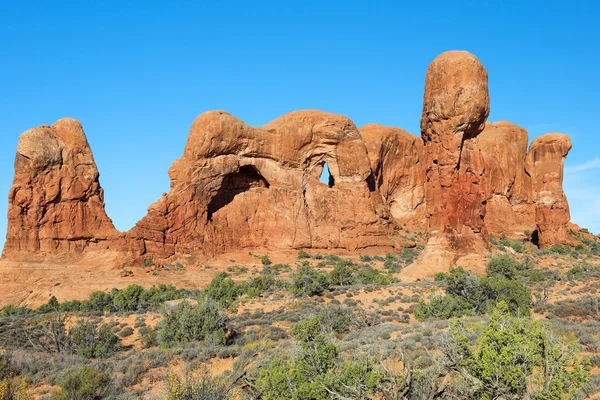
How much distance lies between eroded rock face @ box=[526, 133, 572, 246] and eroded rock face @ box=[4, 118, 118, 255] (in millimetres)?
34843

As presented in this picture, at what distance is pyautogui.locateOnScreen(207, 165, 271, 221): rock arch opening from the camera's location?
139ft

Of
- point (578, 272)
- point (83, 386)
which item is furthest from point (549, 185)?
point (83, 386)

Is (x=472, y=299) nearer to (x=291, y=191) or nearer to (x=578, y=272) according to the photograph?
(x=578, y=272)

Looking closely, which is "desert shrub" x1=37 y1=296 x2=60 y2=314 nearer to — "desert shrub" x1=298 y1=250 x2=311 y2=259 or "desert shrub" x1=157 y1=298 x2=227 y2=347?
"desert shrub" x1=157 y1=298 x2=227 y2=347

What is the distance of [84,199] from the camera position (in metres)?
37.9

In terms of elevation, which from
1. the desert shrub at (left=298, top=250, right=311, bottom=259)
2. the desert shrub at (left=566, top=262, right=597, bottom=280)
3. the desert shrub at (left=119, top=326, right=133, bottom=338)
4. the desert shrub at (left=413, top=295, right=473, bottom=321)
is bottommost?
the desert shrub at (left=119, top=326, right=133, bottom=338)

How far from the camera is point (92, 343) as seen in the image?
16.2 metres

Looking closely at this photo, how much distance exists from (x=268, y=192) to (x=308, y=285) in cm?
1837

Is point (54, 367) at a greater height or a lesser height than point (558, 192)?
lesser

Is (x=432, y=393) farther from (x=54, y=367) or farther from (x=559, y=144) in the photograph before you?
(x=559, y=144)

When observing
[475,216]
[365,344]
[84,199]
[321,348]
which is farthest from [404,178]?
[321,348]

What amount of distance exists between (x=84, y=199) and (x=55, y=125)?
613 cm

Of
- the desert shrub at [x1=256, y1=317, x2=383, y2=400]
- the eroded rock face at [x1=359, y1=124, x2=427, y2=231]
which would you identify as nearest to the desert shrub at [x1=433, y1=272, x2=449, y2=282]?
the desert shrub at [x1=256, y1=317, x2=383, y2=400]

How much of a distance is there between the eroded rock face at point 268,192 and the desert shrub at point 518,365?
33.2 m
